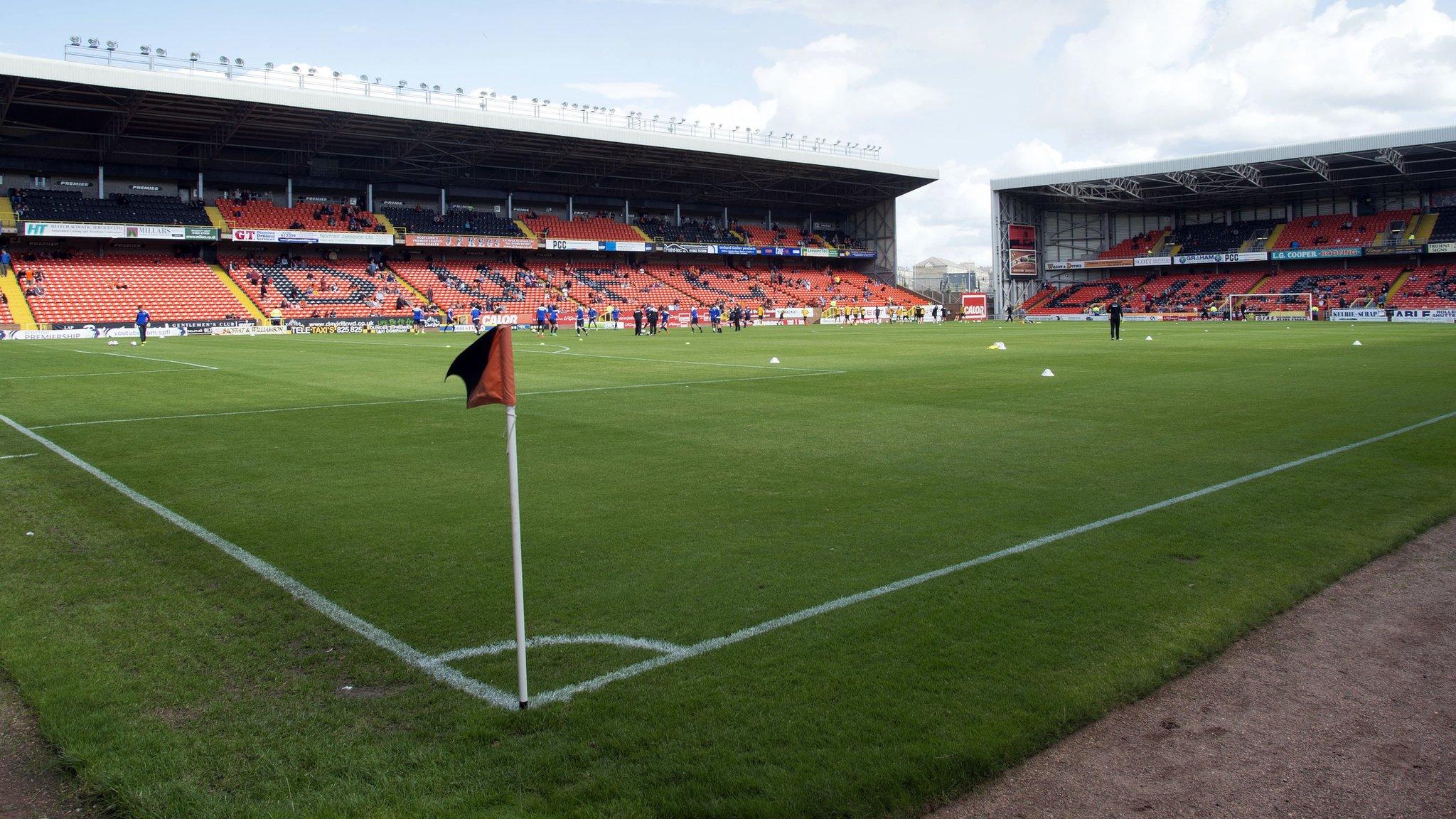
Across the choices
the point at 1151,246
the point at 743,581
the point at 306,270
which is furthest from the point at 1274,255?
the point at 743,581

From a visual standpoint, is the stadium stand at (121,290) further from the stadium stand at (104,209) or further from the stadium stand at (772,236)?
the stadium stand at (772,236)

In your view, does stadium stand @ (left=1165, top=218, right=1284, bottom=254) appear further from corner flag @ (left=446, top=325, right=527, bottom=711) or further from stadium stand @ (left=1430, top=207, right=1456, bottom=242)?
corner flag @ (left=446, top=325, right=527, bottom=711)

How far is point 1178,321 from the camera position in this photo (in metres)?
67.9

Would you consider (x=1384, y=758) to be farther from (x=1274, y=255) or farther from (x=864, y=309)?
(x=1274, y=255)

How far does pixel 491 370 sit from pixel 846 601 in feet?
8.39

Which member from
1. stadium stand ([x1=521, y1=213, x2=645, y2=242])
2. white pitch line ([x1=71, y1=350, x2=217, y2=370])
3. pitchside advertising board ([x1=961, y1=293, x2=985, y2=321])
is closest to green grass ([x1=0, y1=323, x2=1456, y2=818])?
white pitch line ([x1=71, y1=350, x2=217, y2=370])

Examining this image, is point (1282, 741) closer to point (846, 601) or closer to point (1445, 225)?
point (846, 601)

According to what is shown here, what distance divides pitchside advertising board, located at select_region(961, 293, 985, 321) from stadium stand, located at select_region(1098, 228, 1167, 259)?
47.8 ft

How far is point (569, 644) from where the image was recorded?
5.15 m

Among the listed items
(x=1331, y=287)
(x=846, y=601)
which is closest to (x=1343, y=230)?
(x=1331, y=287)

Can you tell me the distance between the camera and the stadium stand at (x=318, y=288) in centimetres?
5597

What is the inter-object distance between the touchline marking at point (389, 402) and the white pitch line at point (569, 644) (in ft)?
37.9

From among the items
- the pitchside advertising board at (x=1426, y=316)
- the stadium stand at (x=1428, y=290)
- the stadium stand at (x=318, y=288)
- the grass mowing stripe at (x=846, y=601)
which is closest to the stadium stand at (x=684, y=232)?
the stadium stand at (x=318, y=288)

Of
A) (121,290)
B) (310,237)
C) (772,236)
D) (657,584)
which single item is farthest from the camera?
(772,236)
